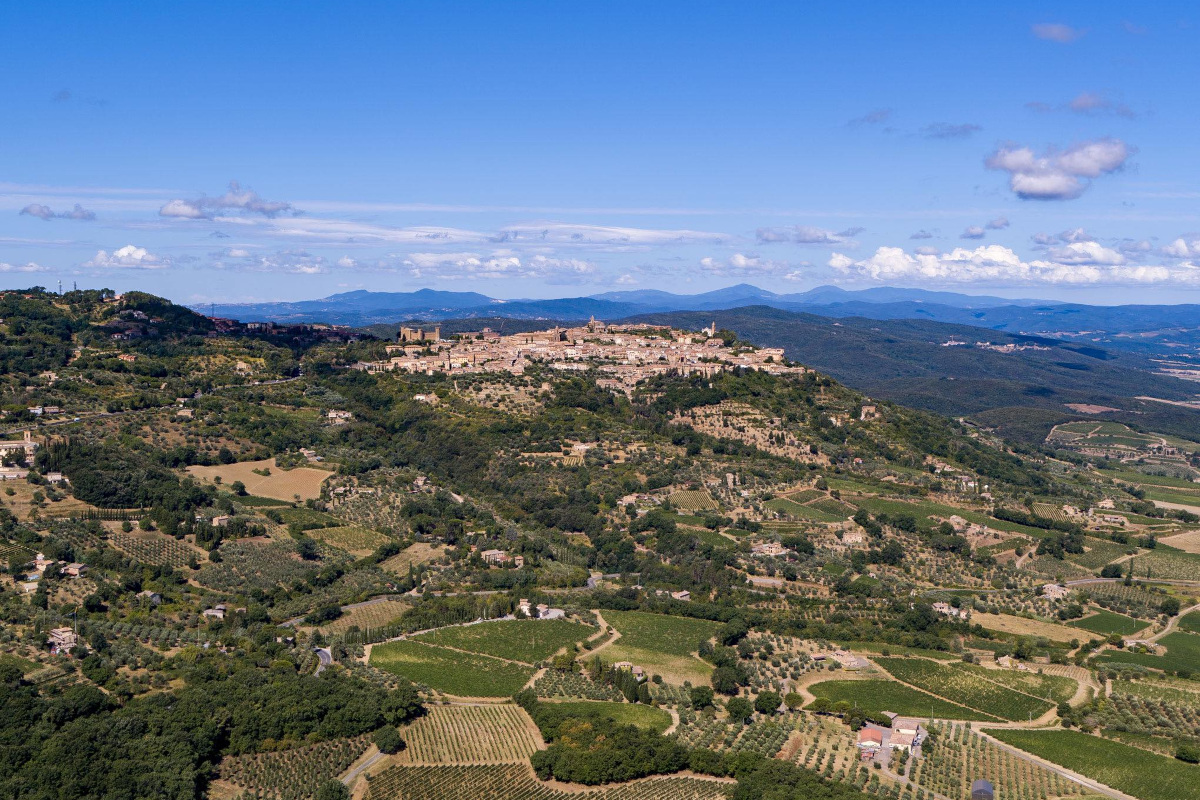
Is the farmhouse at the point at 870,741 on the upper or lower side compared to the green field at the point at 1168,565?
lower

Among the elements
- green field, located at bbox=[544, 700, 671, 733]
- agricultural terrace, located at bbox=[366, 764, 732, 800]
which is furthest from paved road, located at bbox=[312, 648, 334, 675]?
green field, located at bbox=[544, 700, 671, 733]

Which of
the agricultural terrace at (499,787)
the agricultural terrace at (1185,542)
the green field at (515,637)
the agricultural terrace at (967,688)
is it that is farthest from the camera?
the agricultural terrace at (1185,542)

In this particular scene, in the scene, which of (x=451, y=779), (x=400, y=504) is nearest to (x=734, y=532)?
(x=400, y=504)

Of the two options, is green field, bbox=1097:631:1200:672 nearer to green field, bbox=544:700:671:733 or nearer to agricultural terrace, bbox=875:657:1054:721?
agricultural terrace, bbox=875:657:1054:721

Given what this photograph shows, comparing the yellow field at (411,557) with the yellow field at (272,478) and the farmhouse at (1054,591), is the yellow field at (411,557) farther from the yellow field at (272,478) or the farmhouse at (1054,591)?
the farmhouse at (1054,591)

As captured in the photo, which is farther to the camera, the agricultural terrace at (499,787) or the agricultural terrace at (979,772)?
the agricultural terrace at (979,772)

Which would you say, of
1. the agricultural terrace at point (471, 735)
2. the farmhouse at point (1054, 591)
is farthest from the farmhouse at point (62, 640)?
the farmhouse at point (1054, 591)

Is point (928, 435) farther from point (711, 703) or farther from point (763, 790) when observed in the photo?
point (763, 790)
